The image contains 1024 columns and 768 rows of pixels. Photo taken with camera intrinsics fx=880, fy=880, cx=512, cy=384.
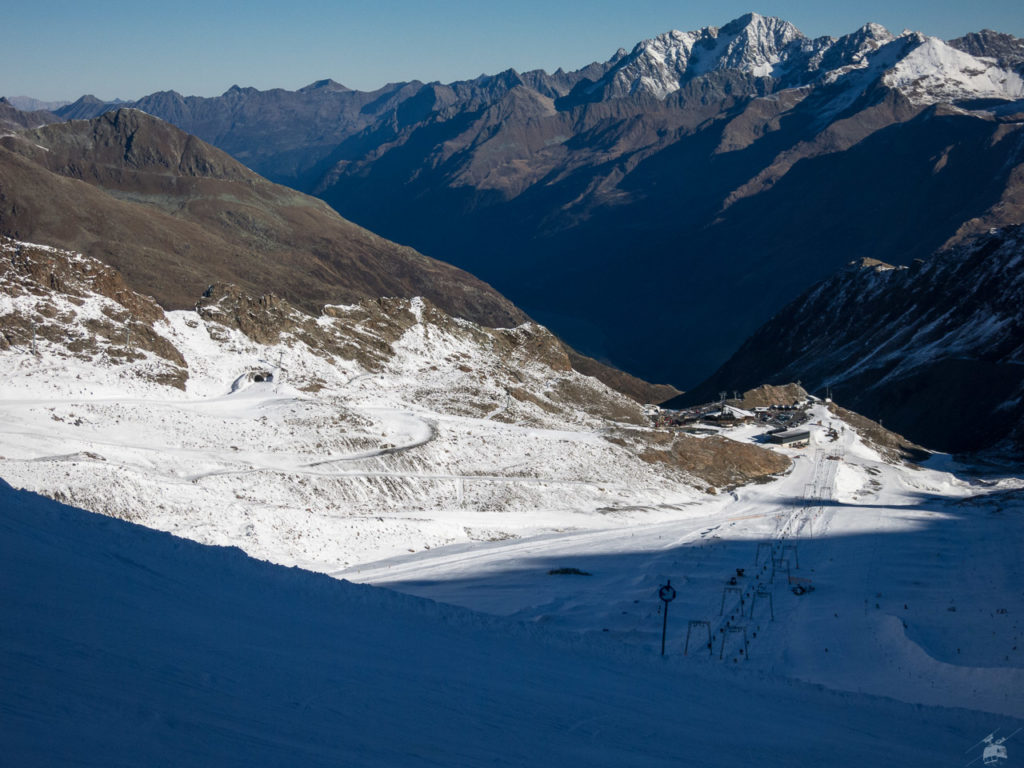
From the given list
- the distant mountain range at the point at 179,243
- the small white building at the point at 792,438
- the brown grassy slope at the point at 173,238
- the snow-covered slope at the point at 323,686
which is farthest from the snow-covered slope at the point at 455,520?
the brown grassy slope at the point at 173,238

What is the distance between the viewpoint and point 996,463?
72438 mm

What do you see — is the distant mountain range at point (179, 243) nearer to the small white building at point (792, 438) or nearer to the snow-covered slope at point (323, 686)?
the small white building at point (792, 438)

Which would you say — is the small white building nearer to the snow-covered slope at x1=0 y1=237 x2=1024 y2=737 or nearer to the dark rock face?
the snow-covered slope at x1=0 y1=237 x2=1024 y2=737

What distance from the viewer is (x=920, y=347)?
10425 cm

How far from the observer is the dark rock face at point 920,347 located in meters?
89.2

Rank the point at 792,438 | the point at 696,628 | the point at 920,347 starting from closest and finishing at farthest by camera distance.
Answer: the point at 696,628, the point at 792,438, the point at 920,347

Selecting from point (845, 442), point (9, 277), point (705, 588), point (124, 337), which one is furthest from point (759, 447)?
point (9, 277)

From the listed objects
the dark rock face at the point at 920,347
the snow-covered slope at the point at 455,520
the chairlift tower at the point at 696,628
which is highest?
the dark rock face at the point at 920,347

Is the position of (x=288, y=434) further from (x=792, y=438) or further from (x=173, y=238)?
(x=173, y=238)

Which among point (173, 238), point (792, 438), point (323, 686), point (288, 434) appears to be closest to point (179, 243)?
point (173, 238)

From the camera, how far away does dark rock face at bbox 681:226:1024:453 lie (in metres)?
89.2

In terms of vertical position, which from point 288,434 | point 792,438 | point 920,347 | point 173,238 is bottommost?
point 288,434

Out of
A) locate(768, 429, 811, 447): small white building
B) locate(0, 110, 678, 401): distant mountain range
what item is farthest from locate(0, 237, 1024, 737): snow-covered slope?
locate(0, 110, 678, 401): distant mountain range

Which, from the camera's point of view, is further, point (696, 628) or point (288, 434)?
point (288, 434)
